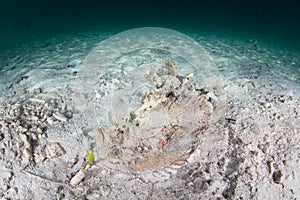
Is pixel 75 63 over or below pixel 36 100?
below

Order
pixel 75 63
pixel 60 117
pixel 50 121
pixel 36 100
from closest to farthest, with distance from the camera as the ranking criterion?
pixel 50 121
pixel 60 117
pixel 36 100
pixel 75 63

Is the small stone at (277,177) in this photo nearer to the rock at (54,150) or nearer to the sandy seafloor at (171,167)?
the sandy seafloor at (171,167)

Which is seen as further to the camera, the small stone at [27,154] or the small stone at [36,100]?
the small stone at [36,100]

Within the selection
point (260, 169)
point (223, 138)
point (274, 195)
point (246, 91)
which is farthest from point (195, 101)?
point (246, 91)

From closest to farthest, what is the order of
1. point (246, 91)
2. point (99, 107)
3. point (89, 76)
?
point (99, 107) < point (246, 91) < point (89, 76)

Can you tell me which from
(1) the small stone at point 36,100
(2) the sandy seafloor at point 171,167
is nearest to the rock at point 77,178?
(2) the sandy seafloor at point 171,167

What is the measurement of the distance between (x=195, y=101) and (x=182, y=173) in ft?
3.51

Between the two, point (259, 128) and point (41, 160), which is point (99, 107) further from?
point (259, 128)

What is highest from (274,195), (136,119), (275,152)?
(136,119)

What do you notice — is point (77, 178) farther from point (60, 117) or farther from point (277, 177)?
point (277, 177)

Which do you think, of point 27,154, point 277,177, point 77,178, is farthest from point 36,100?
point 277,177

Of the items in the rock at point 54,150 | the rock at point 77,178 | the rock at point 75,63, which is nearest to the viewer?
the rock at point 77,178

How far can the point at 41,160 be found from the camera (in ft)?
12.4

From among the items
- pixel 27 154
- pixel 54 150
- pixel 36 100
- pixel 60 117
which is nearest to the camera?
pixel 27 154
